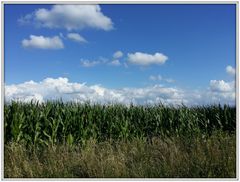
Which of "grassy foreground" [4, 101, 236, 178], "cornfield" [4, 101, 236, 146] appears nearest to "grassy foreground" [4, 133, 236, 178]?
"grassy foreground" [4, 101, 236, 178]

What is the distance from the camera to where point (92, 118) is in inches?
662

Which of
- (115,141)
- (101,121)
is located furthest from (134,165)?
(101,121)

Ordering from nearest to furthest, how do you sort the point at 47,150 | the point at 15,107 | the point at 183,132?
the point at 47,150
the point at 15,107
the point at 183,132

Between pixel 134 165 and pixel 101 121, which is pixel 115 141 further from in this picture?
pixel 134 165

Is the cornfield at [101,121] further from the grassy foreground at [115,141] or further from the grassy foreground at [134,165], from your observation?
the grassy foreground at [134,165]

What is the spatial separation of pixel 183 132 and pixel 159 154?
5.96m

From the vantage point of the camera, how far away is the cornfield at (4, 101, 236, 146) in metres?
14.7

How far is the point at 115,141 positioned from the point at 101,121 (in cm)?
147

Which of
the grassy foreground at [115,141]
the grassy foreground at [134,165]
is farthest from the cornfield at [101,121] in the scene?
the grassy foreground at [134,165]

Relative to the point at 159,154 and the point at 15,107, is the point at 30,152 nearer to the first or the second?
the point at 15,107

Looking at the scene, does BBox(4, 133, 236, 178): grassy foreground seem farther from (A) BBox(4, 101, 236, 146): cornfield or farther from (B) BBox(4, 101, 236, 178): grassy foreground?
(A) BBox(4, 101, 236, 146): cornfield

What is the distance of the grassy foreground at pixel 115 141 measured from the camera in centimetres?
1022

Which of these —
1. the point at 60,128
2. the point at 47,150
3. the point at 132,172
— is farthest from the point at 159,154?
the point at 60,128

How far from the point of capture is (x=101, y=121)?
1711 cm
